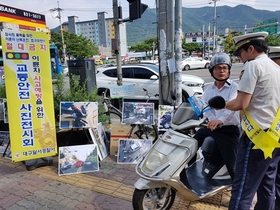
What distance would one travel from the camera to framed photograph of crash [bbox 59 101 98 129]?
148 inches

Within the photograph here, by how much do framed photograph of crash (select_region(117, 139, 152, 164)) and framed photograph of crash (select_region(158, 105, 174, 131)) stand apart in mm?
494

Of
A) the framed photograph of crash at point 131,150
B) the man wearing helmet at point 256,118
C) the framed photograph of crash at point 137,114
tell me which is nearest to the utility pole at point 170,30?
the framed photograph of crash at point 137,114

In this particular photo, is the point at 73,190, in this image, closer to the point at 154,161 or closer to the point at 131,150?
the point at 131,150

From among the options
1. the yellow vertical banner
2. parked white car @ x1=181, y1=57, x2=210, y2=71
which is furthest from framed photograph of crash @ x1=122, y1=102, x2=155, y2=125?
parked white car @ x1=181, y1=57, x2=210, y2=71

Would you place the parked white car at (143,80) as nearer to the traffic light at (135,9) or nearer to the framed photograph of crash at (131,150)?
the traffic light at (135,9)

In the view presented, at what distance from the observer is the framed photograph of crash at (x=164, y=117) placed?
439cm

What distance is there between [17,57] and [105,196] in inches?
87.8

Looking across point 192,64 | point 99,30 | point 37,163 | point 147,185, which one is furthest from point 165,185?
point 99,30

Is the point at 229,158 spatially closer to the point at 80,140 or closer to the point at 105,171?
the point at 105,171

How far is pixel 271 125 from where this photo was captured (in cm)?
183

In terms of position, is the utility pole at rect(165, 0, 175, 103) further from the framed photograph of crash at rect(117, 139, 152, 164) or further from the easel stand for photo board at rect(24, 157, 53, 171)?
the easel stand for photo board at rect(24, 157, 53, 171)

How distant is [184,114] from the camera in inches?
94.0

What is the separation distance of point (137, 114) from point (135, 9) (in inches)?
86.7

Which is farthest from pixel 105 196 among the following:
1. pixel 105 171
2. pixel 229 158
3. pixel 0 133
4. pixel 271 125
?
pixel 0 133
